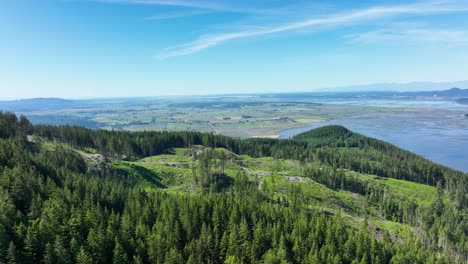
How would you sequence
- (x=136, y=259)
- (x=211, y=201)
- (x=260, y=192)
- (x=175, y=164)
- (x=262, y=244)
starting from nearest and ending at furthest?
(x=136, y=259) → (x=262, y=244) → (x=211, y=201) → (x=260, y=192) → (x=175, y=164)

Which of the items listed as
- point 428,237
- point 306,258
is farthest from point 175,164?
point 428,237

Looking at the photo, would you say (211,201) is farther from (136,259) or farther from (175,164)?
(175,164)

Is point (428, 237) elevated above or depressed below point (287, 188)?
below

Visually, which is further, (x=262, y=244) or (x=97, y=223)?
(x=262, y=244)

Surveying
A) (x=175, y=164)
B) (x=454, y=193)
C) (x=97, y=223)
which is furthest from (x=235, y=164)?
(x=454, y=193)

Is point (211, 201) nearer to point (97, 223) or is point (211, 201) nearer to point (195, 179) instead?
point (97, 223)

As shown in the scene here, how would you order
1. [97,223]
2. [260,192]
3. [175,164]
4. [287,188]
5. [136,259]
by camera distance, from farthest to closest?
1. [175,164]
2. [287,188]
3. [260,192]
4. [97,223]
5. [136,259]

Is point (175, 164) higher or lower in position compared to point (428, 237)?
higher

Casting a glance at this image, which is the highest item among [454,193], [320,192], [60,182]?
[60,182]

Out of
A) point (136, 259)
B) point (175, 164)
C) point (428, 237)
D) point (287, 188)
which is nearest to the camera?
point (136, 259)

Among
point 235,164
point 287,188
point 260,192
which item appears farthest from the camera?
point 235,164
